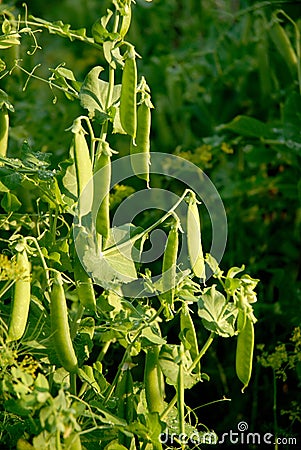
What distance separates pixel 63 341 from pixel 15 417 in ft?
0.70

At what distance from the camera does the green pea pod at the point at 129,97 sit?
1.12 m

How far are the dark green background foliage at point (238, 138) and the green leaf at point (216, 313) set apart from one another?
37 cm

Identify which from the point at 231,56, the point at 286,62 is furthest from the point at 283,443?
the point at 231,56

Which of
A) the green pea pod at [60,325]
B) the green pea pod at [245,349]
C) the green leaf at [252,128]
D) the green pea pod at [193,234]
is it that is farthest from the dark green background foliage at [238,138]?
the green pea pod at [60,325]

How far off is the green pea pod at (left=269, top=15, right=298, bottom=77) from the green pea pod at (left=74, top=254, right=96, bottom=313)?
4.25ft

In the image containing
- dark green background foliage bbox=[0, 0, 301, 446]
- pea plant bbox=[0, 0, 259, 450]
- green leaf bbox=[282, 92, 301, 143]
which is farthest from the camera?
green leaf bbox=[282, 92, 301, 143]

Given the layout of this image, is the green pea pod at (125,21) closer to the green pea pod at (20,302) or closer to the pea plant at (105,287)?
the pea plant at (105,287)

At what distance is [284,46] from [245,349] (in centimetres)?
129

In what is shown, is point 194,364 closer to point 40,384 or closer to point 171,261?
point 171,261

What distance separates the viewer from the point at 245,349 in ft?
3.81

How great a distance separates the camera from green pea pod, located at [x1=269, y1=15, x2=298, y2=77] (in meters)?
2.19

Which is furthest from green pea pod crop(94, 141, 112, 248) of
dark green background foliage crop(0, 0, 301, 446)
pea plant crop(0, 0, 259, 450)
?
dark green background foliage crop(0, 0, 301, 446)

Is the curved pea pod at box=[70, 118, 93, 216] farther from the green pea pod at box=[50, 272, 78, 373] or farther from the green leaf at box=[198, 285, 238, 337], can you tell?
the green leaf at box=[198, 285, 238, 337]

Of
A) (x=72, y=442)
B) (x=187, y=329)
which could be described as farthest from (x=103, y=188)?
(x=72, y=442)
